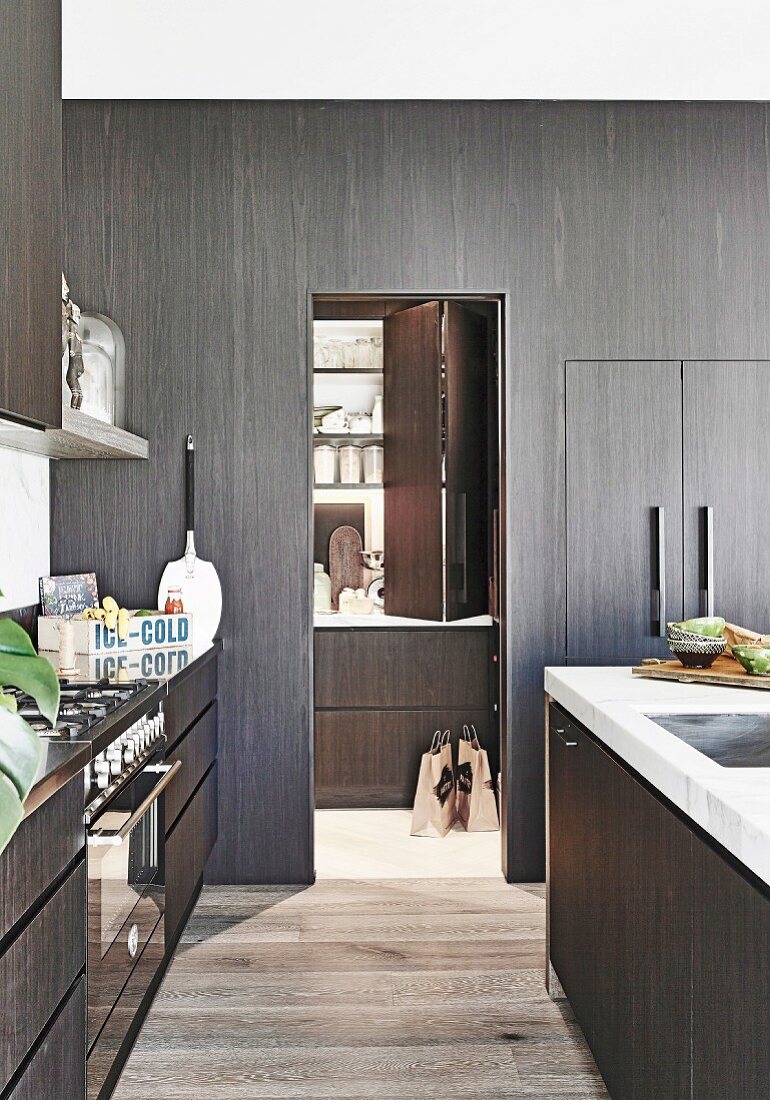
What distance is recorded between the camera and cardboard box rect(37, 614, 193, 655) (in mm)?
2719

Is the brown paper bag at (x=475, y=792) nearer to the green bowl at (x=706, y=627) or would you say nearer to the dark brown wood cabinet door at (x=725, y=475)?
the dark brown wood cabinet door at (x=725, y=475)

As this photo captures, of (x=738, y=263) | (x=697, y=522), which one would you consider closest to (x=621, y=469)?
(x=697, y=522)

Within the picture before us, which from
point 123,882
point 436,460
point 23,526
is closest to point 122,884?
point 123,882

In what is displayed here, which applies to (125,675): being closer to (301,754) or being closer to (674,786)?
(301,754)

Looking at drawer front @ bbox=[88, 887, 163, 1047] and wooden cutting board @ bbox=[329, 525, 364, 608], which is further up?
wooden cutting board @ bbox=[329, 525, 364, 608]

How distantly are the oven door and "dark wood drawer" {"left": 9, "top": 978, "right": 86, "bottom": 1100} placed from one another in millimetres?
57

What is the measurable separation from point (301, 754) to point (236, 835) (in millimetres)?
370

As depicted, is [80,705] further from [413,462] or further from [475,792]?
[413,462]

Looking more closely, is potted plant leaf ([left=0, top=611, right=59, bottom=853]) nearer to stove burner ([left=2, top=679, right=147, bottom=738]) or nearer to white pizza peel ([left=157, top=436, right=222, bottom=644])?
stove burner ([left=2, top=679, right=147, bottom=738])

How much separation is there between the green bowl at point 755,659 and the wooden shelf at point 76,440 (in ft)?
5.58

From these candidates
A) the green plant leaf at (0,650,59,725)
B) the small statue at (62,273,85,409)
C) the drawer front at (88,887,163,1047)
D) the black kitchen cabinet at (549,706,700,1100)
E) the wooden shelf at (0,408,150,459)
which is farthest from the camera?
the small statue at (62,273,85,409)

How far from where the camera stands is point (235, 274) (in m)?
3.40

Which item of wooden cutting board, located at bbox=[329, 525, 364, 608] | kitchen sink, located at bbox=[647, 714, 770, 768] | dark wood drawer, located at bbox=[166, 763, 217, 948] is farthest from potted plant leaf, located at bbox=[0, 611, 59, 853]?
wooden cutting board, located at bbox=[329, 525, 364, 608]
